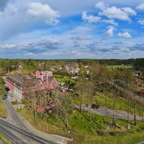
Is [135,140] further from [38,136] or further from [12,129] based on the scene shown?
[12,129]

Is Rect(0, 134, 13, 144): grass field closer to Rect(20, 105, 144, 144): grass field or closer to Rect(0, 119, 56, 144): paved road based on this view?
Rect(0, 119, 56, 144): paved road

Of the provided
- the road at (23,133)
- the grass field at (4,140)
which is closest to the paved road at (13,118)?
the road at (23,133)

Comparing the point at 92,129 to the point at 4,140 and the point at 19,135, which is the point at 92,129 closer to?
the point at 19,135

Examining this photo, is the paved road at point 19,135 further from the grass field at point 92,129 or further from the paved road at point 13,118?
the grass field at point 92,129

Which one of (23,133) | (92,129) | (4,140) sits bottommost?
(92,129)

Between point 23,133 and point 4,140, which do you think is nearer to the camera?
point 4,140

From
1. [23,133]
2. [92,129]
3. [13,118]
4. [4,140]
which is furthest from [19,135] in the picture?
[92,129]

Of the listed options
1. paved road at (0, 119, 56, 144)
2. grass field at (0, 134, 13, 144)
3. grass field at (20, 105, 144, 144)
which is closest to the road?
paved road at (0, 119, 56, 144)

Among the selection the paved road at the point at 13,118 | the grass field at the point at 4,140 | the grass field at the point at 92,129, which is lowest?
the grass field at the point at 92,129
